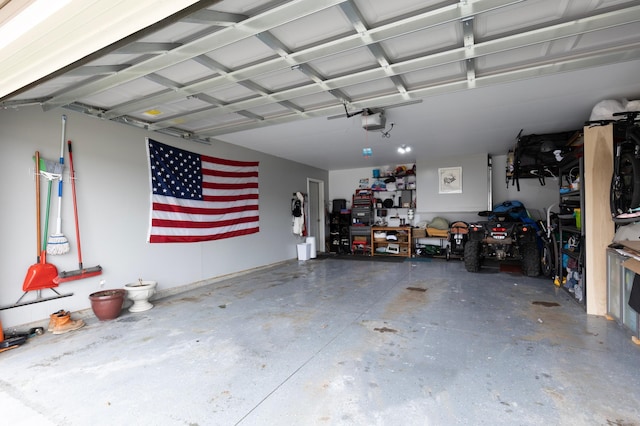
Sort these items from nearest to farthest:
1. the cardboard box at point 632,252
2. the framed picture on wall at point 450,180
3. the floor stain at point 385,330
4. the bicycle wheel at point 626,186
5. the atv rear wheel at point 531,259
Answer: the cardboard box at point 632,252 < the bicycle wheel at point 626,186 < the floor stain at point 385,330 < the atv rear wheel at point 531,259 < the framed picture on wall at point 450,180

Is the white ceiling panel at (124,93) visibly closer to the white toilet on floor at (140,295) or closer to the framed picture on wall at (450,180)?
the white toilet on floor at (140,295)

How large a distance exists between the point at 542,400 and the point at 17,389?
3.50 metres

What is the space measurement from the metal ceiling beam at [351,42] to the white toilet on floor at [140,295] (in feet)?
7.49

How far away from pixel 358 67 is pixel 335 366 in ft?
8.47

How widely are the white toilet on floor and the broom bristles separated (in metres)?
0.81

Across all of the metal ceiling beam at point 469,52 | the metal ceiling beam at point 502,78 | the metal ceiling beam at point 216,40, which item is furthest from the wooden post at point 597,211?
the metal ceiling beam at point 216,40

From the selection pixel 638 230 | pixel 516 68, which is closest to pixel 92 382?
pixel 516 68

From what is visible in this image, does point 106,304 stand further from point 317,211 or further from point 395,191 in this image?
point 395,191

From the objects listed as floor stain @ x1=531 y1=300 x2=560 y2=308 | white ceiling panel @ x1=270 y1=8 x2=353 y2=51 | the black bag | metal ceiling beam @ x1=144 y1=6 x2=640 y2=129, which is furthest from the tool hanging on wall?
floor stain @ x1=531 y1=300 x2=560 y2=308

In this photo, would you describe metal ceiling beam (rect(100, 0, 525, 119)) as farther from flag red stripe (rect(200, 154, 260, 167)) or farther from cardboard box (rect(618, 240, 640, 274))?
cardboard box (rect(618, 240, 640, 274))

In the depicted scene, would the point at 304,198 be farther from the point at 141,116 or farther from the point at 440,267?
the point at 141,116

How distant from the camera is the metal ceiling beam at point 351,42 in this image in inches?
72.2

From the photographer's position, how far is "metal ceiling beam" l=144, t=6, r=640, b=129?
1.94 m

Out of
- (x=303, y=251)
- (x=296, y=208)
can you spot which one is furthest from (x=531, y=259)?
(x=296, y=208)
